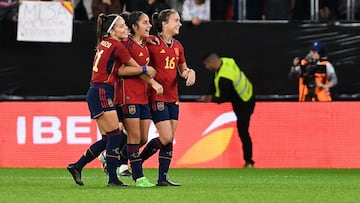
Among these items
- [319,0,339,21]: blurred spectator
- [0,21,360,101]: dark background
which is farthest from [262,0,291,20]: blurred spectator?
[319,0,339,21]: blurred spectator

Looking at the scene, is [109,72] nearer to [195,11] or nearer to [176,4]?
[195,11]

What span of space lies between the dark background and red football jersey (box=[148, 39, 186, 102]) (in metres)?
7.45

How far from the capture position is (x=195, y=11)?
2242cm

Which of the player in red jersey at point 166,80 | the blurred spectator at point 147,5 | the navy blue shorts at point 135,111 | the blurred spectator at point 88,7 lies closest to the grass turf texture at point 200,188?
the player in red jersey at point 166,80

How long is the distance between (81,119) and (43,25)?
6.67 feet

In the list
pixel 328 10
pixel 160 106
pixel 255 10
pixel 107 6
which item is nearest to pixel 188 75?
pixel 160 106

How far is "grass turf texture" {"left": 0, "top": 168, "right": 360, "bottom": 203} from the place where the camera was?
1259cm

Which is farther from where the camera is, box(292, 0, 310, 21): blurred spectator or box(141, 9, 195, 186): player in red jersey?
box(292, 0, 310, 21): blurred spectator

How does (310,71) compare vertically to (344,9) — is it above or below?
below

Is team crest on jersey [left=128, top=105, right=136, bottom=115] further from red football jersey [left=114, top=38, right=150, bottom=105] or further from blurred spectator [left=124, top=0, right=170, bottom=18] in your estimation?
blurred spectator [left=124, top=0, right=170, bottom=18]

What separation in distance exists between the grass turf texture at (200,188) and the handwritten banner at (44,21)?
→ 3171 millimetres

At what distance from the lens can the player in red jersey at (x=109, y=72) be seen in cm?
1418

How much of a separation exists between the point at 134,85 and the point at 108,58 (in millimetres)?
603

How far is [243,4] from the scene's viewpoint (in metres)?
22.5
